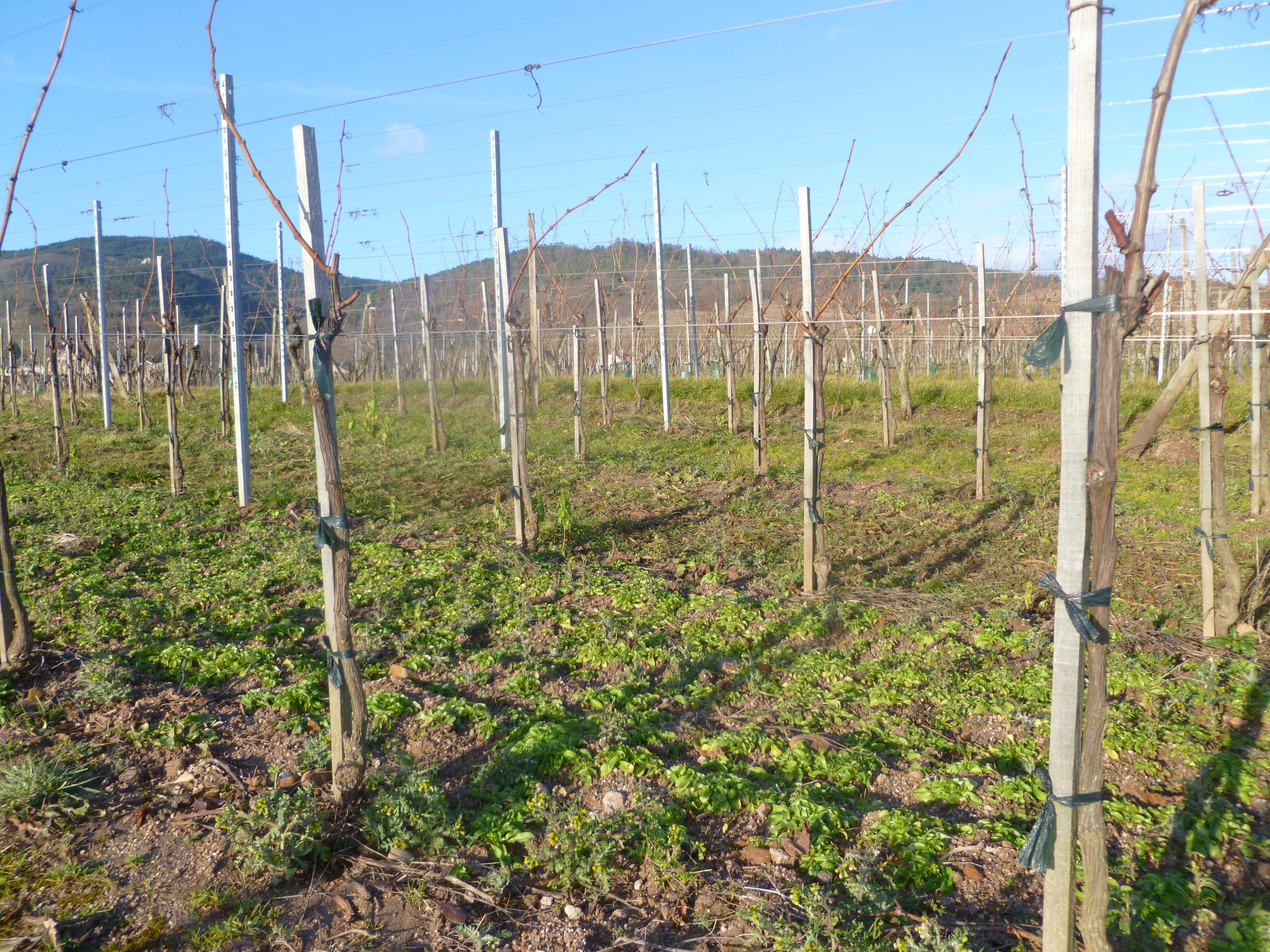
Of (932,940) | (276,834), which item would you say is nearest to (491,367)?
(276,834)

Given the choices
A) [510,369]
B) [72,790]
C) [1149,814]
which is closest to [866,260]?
[510,369]

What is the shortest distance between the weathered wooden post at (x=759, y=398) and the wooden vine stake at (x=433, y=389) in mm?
4435

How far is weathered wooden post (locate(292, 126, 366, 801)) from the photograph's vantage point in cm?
298

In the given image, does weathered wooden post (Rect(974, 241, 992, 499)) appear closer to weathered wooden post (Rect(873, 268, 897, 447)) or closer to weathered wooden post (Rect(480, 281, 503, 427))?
weathered wooden post (Rect(873, 268, 897, 447))

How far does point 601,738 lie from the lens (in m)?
3.58

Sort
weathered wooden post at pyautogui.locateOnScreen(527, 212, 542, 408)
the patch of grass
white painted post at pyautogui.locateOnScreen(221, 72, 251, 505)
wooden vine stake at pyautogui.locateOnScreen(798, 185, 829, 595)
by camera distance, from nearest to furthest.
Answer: the patch of grass → wooden vine stake at pyautogui.locateOnScreen(798, 185, 829, 595) → white painted post at pyautogui.locateOnScreen(221, 72, 251, 505) → weathered wooden post at pyautogui.locateOnScreen(527, 212, 542, 408)

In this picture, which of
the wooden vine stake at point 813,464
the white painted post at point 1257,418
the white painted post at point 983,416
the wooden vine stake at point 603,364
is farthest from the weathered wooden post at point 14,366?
the white painted post at point 1257,418

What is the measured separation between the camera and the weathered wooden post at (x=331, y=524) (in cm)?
298

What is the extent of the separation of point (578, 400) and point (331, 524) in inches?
277

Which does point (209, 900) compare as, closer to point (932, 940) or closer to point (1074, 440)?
point (932, 940)

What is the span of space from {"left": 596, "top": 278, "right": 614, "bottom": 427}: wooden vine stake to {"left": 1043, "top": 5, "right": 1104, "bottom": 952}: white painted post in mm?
9469

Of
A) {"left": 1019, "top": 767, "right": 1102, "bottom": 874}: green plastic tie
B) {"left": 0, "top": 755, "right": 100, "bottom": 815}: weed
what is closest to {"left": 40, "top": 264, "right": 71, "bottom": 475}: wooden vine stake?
{"left": 0, "top": 755, "right": 100, "bottom": 815}: weed

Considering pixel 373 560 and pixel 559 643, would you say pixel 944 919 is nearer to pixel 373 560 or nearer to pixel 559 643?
pixel 559 643

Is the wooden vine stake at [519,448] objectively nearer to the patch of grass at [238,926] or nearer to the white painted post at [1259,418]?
the patch of grass at [238,926]
